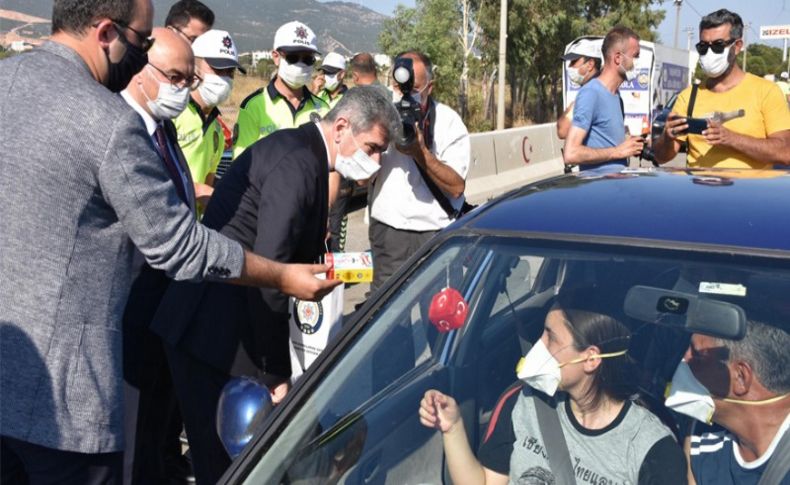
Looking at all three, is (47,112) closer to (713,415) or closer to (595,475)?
(595,475)

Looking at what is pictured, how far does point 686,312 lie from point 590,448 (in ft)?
1.35

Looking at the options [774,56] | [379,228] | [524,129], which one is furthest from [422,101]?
[774,56]

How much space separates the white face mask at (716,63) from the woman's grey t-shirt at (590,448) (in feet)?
10.7

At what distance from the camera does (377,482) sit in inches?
84.4

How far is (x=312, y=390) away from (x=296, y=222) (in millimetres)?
873

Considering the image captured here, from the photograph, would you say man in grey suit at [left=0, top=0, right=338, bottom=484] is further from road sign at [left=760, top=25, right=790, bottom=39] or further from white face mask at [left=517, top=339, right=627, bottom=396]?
road sign at [left=760, top=25, right=790, bottom=39]

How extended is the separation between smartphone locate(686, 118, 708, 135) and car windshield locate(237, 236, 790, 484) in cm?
253

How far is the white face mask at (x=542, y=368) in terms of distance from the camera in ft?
7.31

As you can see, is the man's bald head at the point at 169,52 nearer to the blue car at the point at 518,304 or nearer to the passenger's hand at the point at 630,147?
the blue car at the point at 518,304

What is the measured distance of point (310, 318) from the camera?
350cm

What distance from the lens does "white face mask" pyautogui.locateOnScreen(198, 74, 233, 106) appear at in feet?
15.7

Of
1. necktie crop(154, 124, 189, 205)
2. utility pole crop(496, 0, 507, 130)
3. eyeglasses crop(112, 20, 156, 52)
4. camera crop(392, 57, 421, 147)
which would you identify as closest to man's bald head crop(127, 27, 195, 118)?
necktie crop(154, 124, 189, 205)

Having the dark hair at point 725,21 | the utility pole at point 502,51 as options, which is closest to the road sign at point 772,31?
the utility pole at point 502,51

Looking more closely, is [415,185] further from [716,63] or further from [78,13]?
[78,13]
